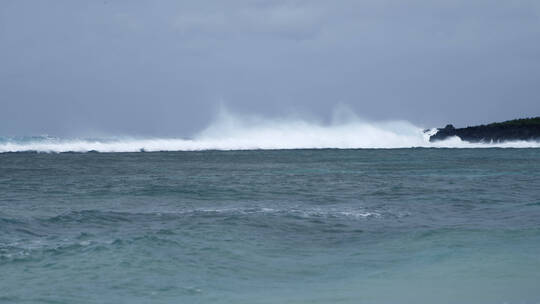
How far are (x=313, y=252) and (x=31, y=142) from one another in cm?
10292

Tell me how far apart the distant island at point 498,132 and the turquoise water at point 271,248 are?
259 ft

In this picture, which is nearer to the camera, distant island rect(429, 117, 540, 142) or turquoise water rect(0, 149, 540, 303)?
turquoise water rect(0, 149, 540, 303)

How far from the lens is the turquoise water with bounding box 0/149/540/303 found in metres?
9.41

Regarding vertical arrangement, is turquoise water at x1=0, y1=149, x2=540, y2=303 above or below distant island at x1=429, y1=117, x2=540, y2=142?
below

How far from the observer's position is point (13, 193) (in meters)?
24.5

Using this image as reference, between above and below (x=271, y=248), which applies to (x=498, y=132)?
above

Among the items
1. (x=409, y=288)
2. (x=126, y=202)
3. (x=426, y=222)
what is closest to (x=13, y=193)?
(x=126, y=202)

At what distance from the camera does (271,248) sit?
12.8m

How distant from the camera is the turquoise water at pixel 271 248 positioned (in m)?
9.41

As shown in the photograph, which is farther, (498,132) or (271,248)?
(498,132)

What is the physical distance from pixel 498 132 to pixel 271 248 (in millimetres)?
93143

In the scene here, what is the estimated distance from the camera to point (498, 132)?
99.4 metres

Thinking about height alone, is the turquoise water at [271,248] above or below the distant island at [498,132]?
below

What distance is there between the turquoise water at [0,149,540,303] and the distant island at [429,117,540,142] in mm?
79009
